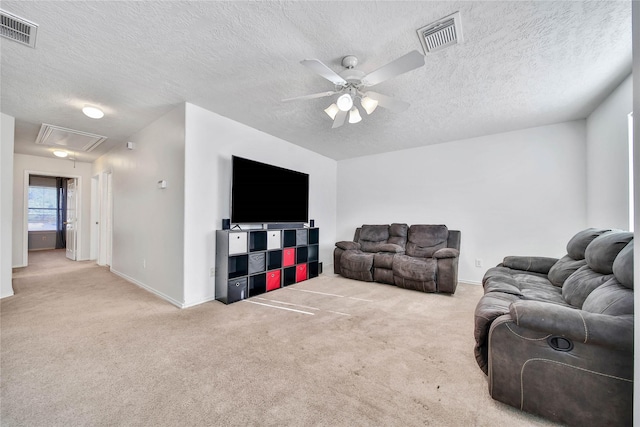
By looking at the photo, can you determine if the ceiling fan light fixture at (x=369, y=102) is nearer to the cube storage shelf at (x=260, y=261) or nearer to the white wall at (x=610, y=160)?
the cube storage shelf at (x=260, y=261)

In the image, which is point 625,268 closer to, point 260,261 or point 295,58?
point 295,58

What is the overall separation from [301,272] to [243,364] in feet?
7.82

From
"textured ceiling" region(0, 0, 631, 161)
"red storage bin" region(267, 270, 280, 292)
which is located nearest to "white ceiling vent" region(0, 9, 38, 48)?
"textured ceiling" region(0, 0, 631, 161)

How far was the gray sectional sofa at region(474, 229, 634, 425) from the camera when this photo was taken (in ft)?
3.73

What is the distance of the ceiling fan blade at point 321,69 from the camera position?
1708mm

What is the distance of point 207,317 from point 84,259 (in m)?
5.53

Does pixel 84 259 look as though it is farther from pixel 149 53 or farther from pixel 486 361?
pixel 486 361

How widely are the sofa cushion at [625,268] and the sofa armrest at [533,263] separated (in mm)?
1267

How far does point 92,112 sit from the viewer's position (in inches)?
122

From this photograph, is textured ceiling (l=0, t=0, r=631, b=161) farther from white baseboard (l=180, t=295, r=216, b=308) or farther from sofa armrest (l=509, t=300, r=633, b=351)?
white baseboard (l=180, t=295, r=216, b=308)

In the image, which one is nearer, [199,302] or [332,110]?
[332,110]

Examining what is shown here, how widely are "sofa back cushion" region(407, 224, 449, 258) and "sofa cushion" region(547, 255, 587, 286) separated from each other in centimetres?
168

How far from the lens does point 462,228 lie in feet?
13.9

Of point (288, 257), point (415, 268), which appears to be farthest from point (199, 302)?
point (415, 268)
